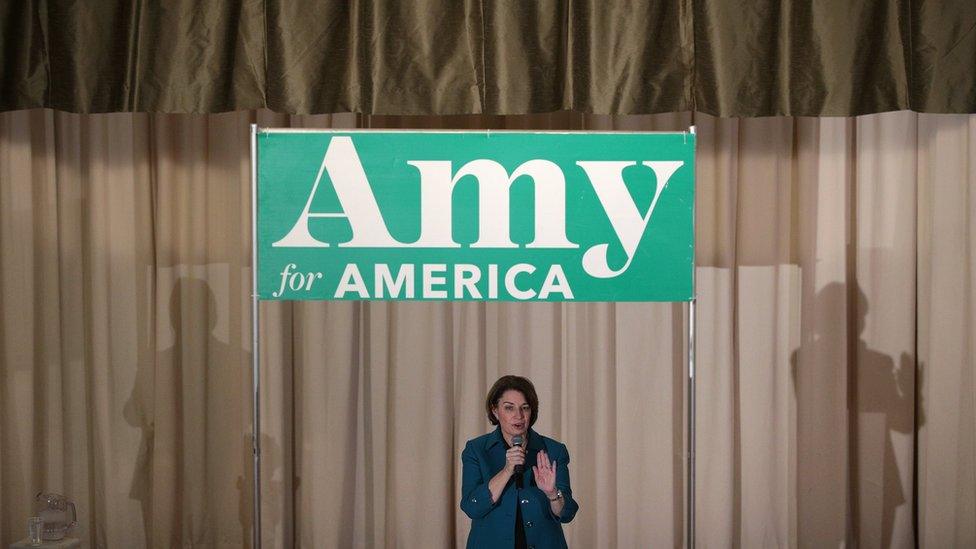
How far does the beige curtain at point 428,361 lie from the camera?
3.59 metres

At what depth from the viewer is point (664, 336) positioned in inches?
144

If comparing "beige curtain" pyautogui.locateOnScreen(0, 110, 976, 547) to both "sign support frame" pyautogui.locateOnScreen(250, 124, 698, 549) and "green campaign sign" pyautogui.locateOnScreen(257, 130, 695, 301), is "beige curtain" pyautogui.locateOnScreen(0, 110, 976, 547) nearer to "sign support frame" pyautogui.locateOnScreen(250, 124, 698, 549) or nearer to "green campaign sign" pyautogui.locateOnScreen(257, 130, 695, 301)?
"sign support frame" pyautogui.locateOnScreen(250, 124, 698, 549)

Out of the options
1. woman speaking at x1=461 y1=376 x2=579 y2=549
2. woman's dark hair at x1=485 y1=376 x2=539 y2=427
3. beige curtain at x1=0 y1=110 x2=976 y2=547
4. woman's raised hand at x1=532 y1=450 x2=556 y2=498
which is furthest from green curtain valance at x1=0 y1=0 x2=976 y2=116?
woman's raised hand at x1=532 y1=450 x2=556 y2=498

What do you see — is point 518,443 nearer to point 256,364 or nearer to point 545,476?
point 545,476

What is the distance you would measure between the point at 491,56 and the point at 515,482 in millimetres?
1532

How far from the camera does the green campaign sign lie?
2.26 meters

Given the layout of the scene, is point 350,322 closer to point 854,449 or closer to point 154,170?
point 154,170

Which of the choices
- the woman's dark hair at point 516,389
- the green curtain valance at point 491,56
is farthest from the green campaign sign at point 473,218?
the green curtain valance at point 491,56

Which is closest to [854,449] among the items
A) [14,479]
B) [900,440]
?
[900,440]

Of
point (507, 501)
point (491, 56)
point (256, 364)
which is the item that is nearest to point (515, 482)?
point (507, 501)

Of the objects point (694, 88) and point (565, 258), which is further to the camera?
point (694, 88)

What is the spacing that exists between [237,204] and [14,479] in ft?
4.42

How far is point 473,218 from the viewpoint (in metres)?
2.28

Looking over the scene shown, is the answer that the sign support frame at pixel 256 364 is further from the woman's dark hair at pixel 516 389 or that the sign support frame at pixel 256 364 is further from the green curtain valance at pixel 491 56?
the green curtain valance at pixel 491 56
